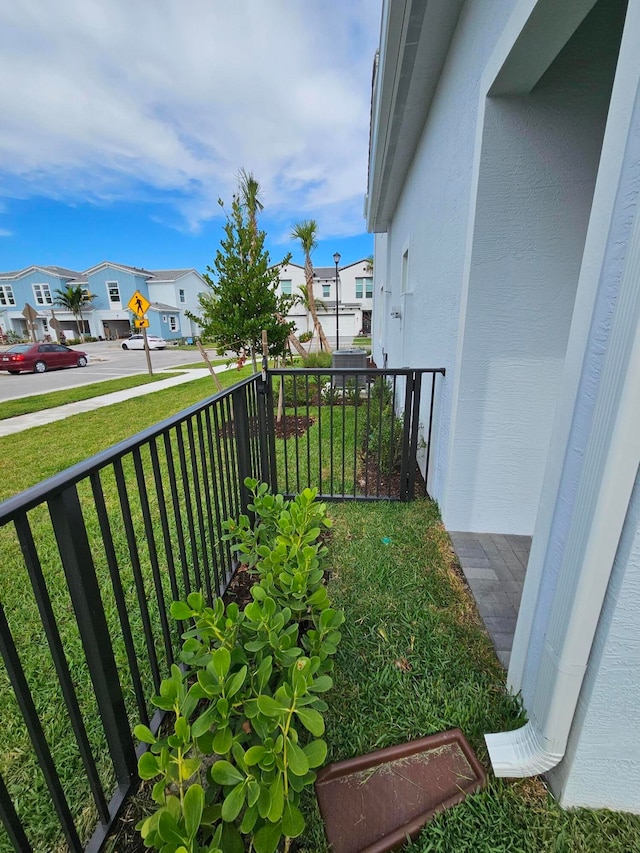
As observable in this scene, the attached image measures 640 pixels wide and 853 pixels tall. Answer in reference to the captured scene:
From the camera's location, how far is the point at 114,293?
1308 inches

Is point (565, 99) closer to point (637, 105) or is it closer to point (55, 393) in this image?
point (637, 105)

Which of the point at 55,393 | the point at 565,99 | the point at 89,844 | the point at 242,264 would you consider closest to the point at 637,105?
the point at 565,99

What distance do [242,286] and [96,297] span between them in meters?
36.1

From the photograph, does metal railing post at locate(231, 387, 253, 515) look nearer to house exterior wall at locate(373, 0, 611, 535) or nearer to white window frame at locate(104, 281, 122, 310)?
house exterior wall at locate(373, 0, 611, 535)

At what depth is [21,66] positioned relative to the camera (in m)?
4.52

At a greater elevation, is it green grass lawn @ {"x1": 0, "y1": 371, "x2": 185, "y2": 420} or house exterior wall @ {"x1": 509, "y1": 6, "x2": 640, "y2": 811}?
house exterior wall @ {"x1": 509, "y1": 6, "x2": 640, "y2": 811}

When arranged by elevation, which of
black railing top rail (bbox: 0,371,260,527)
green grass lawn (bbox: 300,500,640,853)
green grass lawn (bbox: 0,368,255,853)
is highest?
black railing top rail (bbox: 0,371,260,527)

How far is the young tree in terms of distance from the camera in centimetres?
485

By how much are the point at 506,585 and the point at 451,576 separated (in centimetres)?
29

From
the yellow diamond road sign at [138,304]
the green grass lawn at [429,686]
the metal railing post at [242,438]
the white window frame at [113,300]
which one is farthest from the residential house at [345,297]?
the green grass lawn at [429,686]

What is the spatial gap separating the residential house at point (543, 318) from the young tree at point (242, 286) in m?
2.02

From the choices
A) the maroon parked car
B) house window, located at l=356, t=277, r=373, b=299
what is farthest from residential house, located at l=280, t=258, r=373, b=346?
the maroon parked car

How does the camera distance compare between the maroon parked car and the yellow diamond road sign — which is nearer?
the yellow diamond road sign

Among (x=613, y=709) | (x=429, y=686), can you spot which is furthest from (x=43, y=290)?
(x=613, y=709)
